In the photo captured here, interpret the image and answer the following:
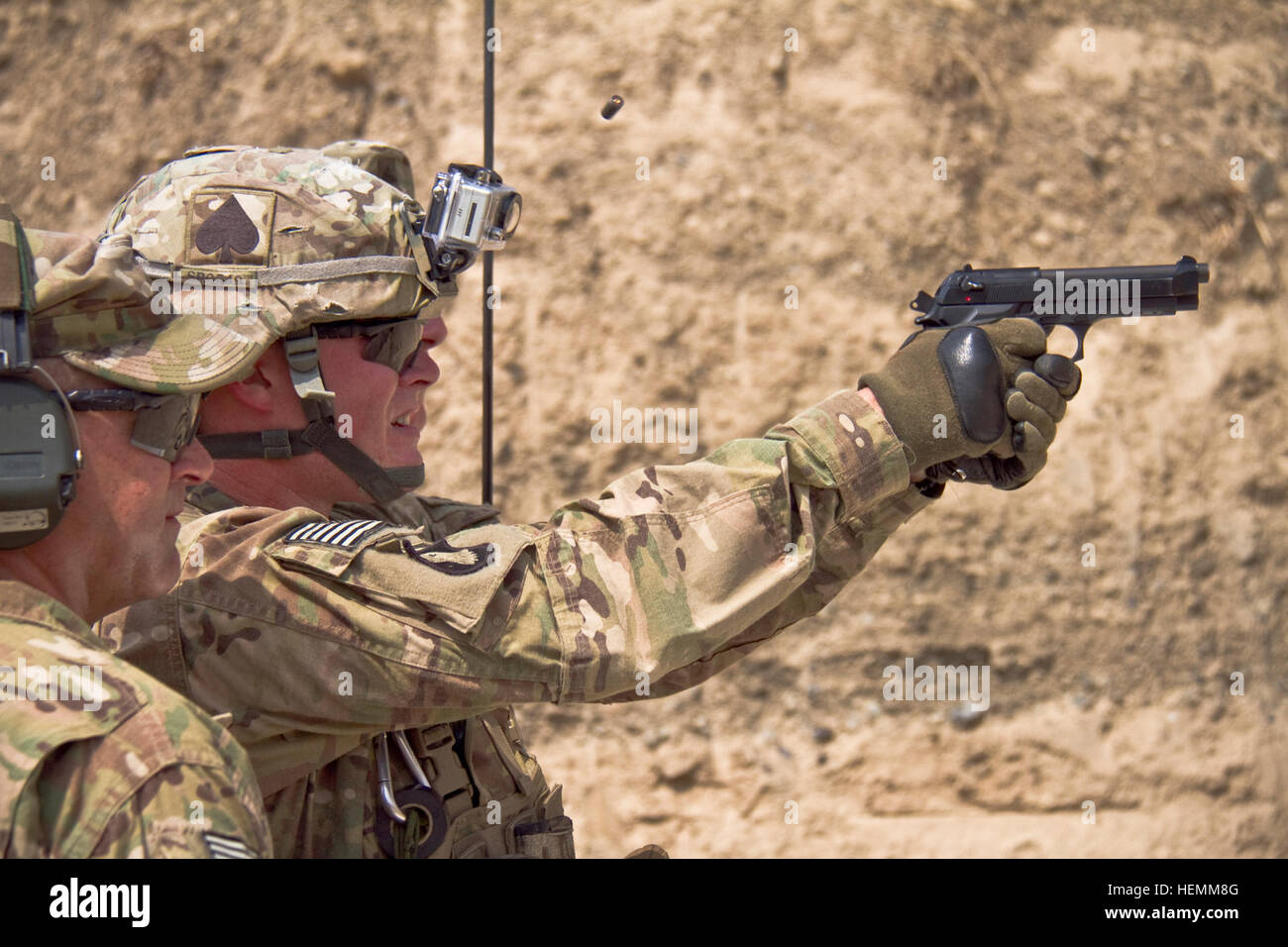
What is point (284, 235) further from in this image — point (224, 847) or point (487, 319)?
point (224, 847)

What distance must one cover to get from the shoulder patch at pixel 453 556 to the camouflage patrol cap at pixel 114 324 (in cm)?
48

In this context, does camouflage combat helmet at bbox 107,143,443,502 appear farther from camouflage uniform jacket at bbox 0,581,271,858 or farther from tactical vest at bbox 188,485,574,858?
camouflage uniform jacket at bbox 0,581,271,858

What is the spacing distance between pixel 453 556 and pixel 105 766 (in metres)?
0.86

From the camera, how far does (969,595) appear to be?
486cm

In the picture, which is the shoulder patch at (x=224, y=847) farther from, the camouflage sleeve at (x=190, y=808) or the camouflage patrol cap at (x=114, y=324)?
the camouflage patrol cap at (x=114, y=324)

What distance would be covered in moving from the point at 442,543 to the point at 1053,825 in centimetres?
331

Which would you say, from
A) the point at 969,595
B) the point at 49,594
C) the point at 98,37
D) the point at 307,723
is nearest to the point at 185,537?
the point at 307,723

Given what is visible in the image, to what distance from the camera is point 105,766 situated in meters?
1.37

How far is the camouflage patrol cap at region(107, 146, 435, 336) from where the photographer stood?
234 centimetres

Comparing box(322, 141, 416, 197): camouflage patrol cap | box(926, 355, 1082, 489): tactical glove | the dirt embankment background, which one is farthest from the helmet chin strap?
the dirt embankment background

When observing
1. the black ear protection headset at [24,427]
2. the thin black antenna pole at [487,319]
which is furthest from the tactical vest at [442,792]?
the black ear protection headset at [24,427]

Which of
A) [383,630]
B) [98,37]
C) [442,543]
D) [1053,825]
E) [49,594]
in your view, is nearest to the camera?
[49,594]

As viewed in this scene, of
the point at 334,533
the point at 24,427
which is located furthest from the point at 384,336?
the point at 24,427

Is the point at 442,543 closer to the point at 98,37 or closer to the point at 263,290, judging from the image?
the point at 263,290
